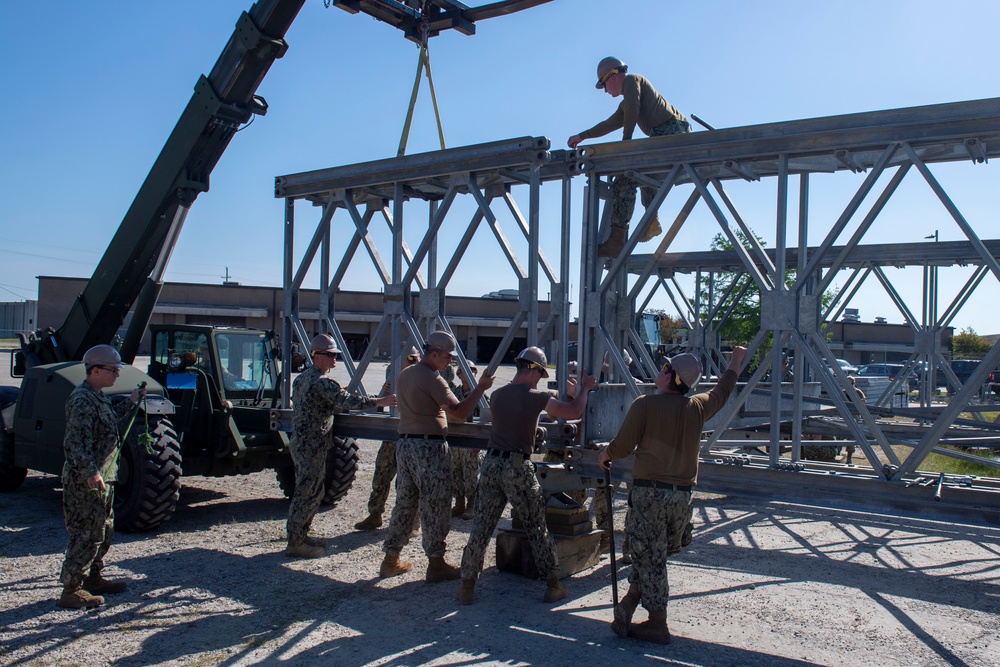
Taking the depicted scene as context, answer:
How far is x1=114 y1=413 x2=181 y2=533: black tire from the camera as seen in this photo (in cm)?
855

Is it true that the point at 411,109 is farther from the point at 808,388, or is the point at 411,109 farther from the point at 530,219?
the point at 808,388

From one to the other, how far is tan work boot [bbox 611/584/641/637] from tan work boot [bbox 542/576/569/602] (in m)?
0.83

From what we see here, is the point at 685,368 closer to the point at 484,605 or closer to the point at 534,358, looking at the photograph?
the point at 534,358

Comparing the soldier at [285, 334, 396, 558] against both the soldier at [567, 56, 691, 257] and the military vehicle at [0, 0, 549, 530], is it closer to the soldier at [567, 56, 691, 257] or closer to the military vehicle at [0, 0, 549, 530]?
the military vehicle at [0, 0, 549, 530]

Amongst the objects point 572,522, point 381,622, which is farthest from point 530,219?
point 381,622

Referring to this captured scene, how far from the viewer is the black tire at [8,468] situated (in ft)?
35.1

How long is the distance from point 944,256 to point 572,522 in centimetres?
797

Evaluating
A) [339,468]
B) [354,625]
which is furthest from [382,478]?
[354,625]

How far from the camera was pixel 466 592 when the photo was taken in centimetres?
658

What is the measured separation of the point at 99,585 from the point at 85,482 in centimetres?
90

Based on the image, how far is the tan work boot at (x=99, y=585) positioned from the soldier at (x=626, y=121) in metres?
4.91

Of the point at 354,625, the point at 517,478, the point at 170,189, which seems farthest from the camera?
the point at 170,189

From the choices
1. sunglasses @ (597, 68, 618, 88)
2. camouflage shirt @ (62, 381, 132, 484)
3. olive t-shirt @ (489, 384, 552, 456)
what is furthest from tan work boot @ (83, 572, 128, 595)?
sunglasses @ (597, 68, 618, 88)

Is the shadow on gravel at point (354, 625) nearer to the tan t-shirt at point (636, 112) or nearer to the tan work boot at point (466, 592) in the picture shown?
the tan work boot at point (466, 592)
